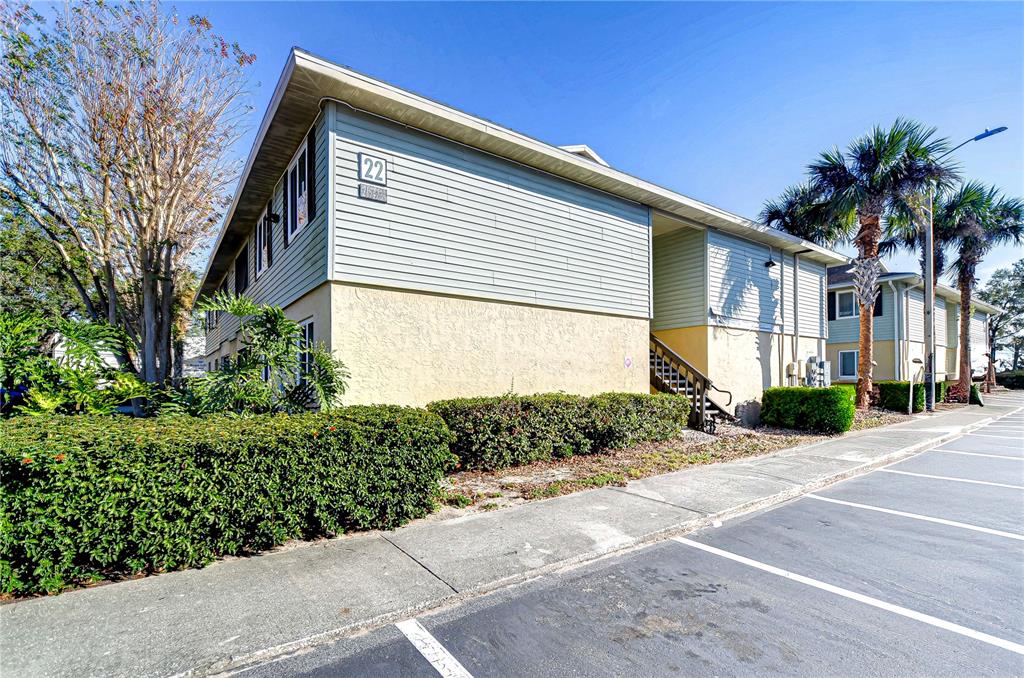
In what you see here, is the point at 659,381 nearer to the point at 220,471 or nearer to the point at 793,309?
the point at 793,309

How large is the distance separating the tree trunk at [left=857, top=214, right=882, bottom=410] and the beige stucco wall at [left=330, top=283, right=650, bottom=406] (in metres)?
9.87

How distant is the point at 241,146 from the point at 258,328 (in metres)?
9.90

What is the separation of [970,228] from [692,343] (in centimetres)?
1651

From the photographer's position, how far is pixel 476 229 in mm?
8633

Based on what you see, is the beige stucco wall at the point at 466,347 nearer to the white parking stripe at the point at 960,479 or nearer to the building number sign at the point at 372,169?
the building number sign at the point at 372,169

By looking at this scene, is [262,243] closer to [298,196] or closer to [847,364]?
[298,196]

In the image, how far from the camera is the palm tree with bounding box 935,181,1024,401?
20062 mm

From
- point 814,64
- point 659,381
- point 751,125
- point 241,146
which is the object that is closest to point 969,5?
point 814,64

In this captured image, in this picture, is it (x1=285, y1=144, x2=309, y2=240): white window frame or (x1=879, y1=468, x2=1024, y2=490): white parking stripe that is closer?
(x1=879, y1=468, x2=1024, y2=490): white parking stripe

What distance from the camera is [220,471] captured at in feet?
12.8

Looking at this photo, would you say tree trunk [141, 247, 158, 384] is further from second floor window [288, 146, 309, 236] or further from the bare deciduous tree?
second floor window [288, 146, 309, 236]

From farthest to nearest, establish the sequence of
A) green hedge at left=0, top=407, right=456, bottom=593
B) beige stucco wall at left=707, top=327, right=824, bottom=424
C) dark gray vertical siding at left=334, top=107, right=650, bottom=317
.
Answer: beige stucco wall at left=707, top=327, right=824, bottom=424, dark gray vertical siding at left=334, top=107, right=650, bottom=317, green hedge at left=0, top=407, right=456, bottom=593

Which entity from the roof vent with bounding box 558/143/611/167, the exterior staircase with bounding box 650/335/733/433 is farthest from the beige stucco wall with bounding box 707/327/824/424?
the roof vent with bounding box 558/143/611/167

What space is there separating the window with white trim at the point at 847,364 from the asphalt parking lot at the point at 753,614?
72.8 ft
